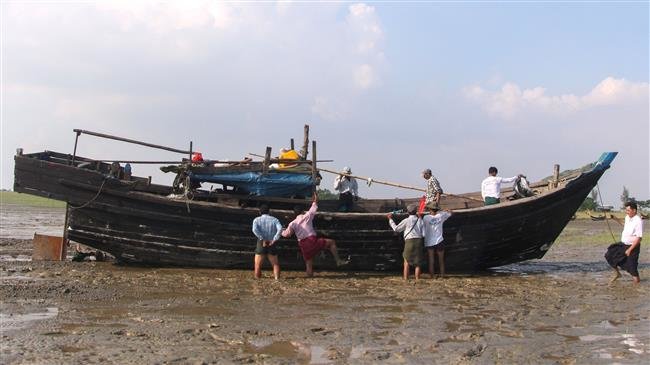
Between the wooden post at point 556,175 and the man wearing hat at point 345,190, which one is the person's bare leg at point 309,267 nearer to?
the man wearing hat at point 345,190

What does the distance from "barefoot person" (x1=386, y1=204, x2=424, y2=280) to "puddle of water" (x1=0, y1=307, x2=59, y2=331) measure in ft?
17.7

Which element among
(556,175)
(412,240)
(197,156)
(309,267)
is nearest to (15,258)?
(197,156)

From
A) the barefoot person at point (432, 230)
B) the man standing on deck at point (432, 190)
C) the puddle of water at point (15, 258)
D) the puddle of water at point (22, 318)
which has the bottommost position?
the puddle of water at point (22, 318)

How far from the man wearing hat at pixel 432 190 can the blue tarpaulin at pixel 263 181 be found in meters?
2.10

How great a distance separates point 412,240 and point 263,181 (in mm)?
2772

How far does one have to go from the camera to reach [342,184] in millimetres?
11328

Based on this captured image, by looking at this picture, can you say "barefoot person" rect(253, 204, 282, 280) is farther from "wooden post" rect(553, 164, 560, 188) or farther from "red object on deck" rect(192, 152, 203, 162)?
"wooden post" rect(553, 164, 560, 188)

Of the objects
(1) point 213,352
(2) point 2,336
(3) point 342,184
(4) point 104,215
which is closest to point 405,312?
(1) point 213,352

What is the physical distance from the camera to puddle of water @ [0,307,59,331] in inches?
221

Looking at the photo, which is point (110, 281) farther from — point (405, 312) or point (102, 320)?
point (405, 312)

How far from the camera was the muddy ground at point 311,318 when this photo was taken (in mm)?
4871

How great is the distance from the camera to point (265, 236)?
9.56 metres

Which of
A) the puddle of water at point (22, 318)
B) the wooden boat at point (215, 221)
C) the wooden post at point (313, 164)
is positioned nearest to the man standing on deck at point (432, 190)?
the wooden boat at point (215, 221)

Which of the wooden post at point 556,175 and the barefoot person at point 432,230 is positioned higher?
the wooden post at point 556,175
